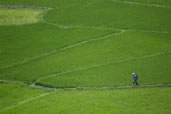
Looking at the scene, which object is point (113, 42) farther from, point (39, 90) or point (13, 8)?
point (13, 8)

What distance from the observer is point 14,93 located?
72312mm

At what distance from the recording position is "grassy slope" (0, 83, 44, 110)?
68.6 meters

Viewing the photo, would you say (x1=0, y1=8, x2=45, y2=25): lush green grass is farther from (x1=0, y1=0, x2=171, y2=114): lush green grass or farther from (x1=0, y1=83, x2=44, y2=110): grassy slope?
(x1=0, y1=83, x2=44, y2=110): grassy slope

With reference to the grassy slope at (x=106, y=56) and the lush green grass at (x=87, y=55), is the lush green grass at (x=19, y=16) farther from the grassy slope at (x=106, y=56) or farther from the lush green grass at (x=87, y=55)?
the grassy slope at (x=106, y=56)

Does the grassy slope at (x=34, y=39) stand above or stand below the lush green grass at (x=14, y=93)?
above

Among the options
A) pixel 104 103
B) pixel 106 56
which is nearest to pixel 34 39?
pixel 106 56

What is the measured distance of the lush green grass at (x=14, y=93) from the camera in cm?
6850

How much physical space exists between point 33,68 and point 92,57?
9.87m

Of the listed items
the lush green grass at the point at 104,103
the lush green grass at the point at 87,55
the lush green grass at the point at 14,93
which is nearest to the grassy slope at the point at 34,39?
the lush green grass at the point at 87,55

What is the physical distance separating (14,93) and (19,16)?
37.1m

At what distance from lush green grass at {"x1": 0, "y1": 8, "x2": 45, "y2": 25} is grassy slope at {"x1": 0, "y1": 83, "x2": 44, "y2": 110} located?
1169 inches

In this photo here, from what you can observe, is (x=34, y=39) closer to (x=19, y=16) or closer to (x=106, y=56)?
(x=19, y=16)

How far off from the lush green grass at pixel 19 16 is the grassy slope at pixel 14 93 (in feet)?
97.4

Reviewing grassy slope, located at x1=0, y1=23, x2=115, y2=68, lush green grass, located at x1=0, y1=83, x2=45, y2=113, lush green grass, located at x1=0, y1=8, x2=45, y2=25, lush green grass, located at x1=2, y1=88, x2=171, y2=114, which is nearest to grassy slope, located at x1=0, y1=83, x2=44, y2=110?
lush green grass, located at x1=0, y1=83, x2=45, y2=113
